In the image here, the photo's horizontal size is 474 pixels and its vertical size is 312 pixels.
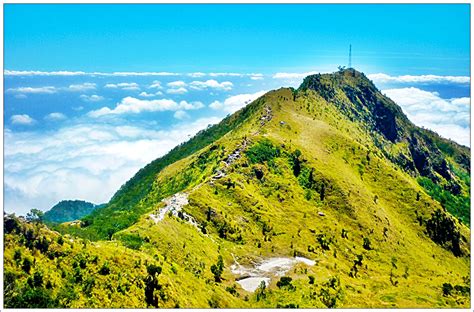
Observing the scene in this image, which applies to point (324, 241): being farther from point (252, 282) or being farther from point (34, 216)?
point (34, 216)

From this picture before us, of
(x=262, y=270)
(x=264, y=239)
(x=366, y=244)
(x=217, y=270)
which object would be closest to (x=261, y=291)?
(x=217, y=270)

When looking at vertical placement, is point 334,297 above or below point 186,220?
below

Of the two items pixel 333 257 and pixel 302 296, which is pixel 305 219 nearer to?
pixel 333 257

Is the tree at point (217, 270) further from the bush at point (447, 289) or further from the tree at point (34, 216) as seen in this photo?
the bush at point (447, 289)

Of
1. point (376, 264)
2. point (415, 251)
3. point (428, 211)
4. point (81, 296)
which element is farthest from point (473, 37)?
point (428, 211)

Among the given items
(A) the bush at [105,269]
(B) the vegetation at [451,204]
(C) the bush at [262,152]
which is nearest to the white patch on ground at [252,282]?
(A) the bush at [105,269]

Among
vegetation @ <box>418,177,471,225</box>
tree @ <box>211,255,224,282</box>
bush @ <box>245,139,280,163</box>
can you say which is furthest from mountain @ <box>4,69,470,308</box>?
vegetation @ <box>418,177,471,225</box>
